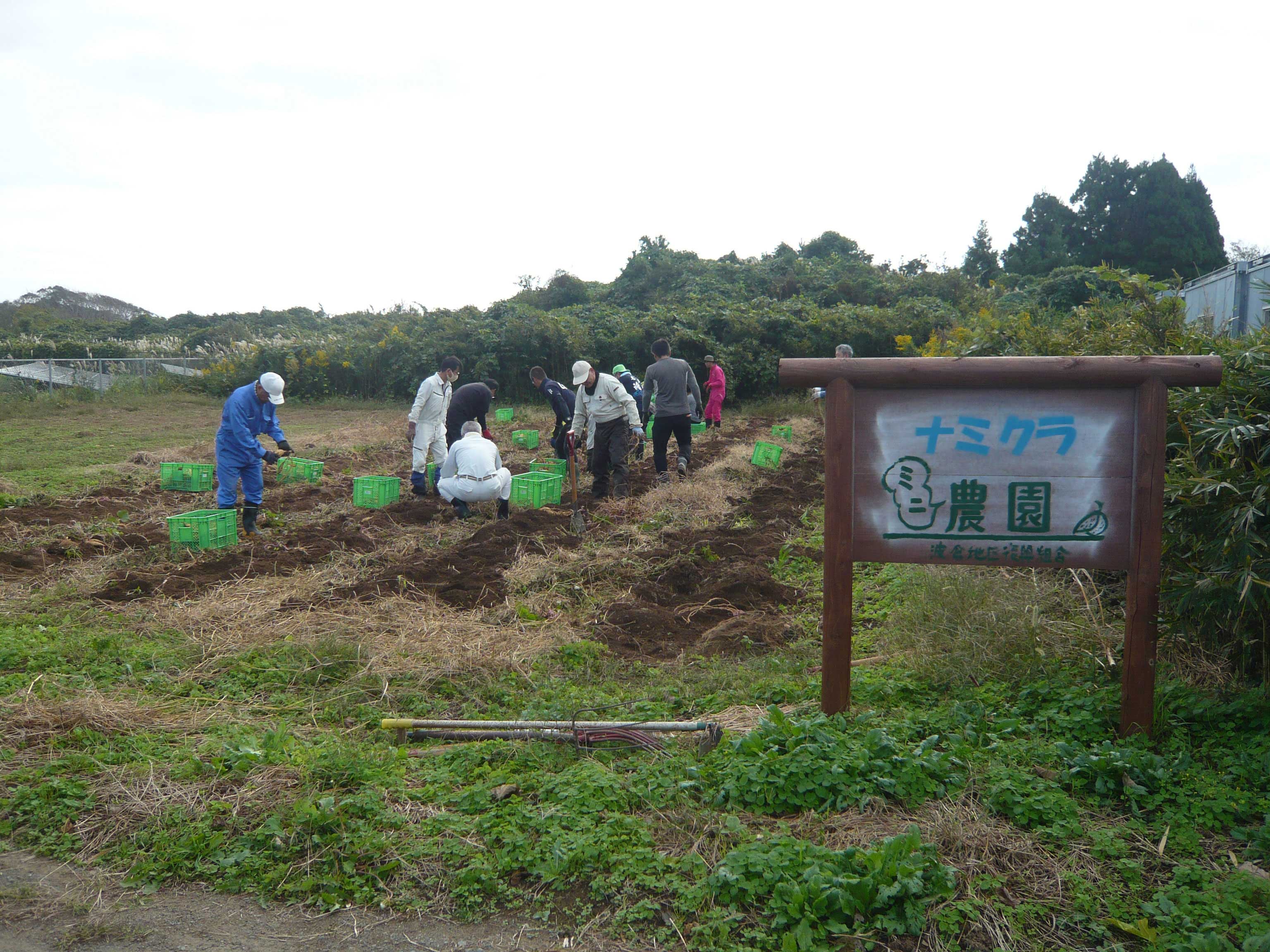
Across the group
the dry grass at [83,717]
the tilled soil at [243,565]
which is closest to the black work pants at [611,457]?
the tilled soil at [243,565]

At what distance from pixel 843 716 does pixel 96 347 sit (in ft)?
119

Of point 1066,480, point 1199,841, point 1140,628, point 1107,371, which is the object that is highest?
point 1107,371

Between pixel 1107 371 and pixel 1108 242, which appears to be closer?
pixel 1107 371

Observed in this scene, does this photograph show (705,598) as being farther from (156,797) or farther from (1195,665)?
(156,797)

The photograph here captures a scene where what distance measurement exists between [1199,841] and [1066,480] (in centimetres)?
134

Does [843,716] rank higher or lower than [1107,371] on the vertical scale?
lower

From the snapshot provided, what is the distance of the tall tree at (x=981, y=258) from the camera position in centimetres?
4212

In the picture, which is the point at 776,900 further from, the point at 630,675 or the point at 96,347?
the point at 96,347

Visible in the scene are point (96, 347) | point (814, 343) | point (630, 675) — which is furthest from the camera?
point (96, 347)

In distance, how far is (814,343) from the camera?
72.0ft

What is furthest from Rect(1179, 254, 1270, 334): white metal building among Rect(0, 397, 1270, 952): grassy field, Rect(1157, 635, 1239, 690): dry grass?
Rect(0, 397, 1270, 952): grassy field

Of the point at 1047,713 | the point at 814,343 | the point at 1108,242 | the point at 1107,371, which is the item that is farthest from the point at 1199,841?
the point at 1108,242

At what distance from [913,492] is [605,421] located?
592 centimetres

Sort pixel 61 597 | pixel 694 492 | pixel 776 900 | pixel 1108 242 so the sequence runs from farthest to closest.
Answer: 1. pixel 1108 242
2. pixel 694 492
3. pixel 61 597
4. pixel 776 900
